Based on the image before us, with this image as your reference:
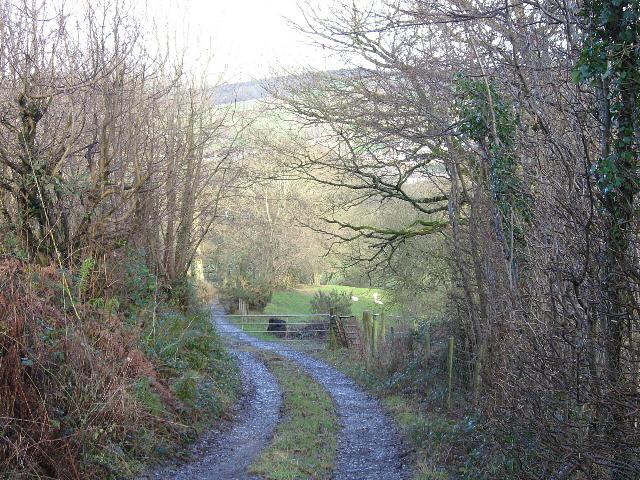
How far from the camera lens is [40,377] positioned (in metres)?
7.40

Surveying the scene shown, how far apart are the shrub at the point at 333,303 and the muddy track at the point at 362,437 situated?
12149mm

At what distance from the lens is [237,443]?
1087 cm

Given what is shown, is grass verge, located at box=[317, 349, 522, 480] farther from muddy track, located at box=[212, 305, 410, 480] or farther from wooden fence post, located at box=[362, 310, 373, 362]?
wooden fence post, located at box=[362, 310, 373, 362]

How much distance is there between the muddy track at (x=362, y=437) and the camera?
31.8 feet

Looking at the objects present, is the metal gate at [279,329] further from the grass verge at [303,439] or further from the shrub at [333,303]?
the grass verge at [303,439]

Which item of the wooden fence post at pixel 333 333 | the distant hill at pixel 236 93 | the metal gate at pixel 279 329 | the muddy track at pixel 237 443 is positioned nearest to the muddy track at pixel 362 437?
the muddy track at pixel 237 443

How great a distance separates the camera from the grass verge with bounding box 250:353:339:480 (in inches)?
355

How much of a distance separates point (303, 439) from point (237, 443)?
105 centimetres

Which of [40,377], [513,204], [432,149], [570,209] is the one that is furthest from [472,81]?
[40,377]

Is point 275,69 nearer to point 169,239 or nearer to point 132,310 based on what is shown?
point 169,239

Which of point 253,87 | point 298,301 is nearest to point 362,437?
point 253,87

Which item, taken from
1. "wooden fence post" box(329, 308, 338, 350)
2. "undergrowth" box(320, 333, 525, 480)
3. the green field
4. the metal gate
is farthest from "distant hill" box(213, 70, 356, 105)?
the green field

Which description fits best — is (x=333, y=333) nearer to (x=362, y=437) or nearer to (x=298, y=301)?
(x=298, y=301)

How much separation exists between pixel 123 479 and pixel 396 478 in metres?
3.60
